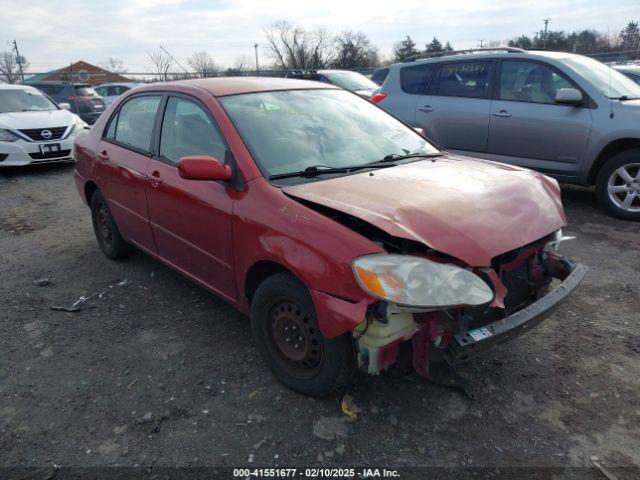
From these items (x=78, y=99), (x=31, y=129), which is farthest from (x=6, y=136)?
(x=78, y=99)

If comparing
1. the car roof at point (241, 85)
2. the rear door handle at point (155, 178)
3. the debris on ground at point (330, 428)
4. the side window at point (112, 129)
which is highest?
the car roof at point (241, 85)

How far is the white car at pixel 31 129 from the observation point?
8883 mm

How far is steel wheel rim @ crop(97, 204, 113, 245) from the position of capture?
4.80 m

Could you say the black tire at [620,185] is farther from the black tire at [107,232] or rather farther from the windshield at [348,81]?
the windshield at [348,81]

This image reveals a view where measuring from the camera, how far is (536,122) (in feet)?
19.5

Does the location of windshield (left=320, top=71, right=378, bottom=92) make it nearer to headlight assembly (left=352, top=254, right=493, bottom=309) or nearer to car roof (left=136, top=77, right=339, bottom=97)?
car roof (left=136, top=77, right=339, bottom=97)

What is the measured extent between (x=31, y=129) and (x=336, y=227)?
29.0 ft

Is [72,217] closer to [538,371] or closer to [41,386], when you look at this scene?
[41,386]

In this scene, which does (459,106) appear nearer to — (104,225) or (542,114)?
(542,114)

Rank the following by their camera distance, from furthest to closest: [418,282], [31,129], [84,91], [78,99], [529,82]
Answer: [84,91] < [78,99] < [31,129] < [529,82] < [418,282]

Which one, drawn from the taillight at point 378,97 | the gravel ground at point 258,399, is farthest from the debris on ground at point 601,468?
the taillight at point 378,97

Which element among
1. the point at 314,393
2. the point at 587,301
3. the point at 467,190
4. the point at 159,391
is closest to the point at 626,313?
the point at 587,301

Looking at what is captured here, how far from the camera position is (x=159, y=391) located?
2.90 m

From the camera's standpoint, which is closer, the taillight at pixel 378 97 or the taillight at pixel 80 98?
the taillight at pixel 378 97
